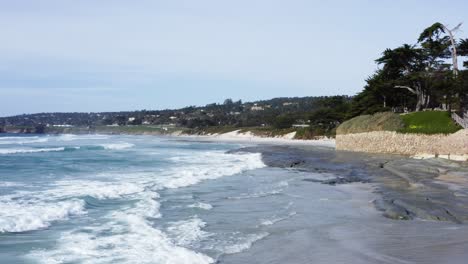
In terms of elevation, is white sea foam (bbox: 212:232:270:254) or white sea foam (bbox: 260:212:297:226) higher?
white sea foam (bbox: 212:232:270:254)

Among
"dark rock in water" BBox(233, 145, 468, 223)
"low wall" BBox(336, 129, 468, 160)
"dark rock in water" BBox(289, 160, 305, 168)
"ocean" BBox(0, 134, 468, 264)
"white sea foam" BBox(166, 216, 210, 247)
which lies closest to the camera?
"ocean" BBox(0, 134, 468, 264)

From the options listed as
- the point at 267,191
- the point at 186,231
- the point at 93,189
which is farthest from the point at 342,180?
the point at 186,231

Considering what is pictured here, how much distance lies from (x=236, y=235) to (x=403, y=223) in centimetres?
375

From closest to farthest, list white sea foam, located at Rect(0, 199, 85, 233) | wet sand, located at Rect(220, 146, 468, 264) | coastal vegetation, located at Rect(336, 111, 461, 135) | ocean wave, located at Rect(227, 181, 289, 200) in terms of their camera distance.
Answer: wet sand, located at Rect(220, 146, 468, 264)
white sea foam, located at Rect(0, 199, 85, 233)
ocean wave, located at Rect(227, 181, 289, 200)
coastal vegetation, located at Rect(336, 111, 461, 135)

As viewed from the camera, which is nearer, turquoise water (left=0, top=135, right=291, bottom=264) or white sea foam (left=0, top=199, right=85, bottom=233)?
turquoise water (left=0, top=135, right=291, bottom=264)

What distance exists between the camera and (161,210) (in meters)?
13.4

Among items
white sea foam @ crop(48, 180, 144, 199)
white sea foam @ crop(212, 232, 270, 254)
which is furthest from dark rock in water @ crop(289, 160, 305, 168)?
white sea foam @ crop(212, 232, 270, 254)

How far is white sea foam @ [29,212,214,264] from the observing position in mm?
8258

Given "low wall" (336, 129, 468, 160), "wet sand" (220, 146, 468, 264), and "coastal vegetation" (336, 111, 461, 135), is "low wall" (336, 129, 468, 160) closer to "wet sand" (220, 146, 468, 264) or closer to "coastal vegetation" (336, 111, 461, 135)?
"coastal vegetation" (336, 111, 461, 135)

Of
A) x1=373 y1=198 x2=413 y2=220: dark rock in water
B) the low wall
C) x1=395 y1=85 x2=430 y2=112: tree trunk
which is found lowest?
x1=373 y1=198 x2=413 y2=220: dark rock in water

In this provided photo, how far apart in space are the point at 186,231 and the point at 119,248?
186 cm

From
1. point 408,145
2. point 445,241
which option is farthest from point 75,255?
point 408,145

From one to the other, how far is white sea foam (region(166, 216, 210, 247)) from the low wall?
20.0m

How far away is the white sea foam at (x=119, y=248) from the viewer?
27.1 feet
